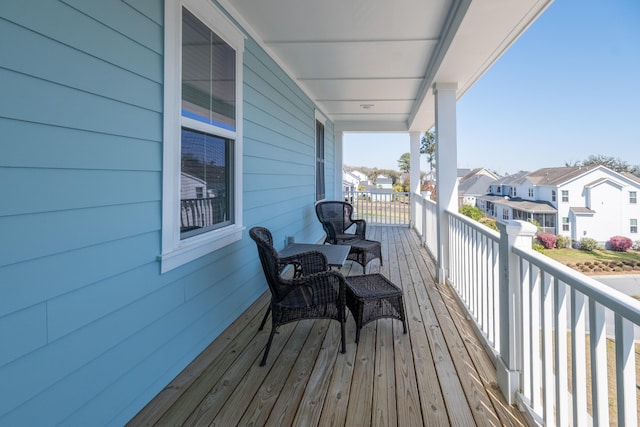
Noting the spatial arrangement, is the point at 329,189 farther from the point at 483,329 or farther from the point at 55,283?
the point at 55,283

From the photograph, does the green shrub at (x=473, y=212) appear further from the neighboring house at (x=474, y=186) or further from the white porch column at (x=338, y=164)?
the white porch column at (x=338, y=164)

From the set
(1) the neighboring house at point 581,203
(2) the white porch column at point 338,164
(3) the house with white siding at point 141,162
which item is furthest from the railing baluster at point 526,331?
(2) the white porch column at point 338,164

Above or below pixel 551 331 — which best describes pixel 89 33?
above

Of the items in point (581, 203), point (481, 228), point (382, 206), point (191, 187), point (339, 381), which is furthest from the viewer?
point (382, 206)

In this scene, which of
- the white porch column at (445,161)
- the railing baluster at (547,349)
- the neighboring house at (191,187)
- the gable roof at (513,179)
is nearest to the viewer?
the railing baluster at (547,349)

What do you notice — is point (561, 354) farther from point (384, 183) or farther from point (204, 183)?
point (384, 183)

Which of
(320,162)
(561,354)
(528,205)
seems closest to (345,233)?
(320,162)

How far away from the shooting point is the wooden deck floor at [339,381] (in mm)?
1768

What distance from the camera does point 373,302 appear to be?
110 inches

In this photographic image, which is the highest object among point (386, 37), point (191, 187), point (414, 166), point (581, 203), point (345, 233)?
point (386, 37)

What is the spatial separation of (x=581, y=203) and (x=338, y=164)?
7113mm

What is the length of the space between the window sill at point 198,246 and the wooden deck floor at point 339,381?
697 mm

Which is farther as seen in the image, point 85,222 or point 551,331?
point 551,331

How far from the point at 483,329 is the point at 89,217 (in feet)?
8.55
